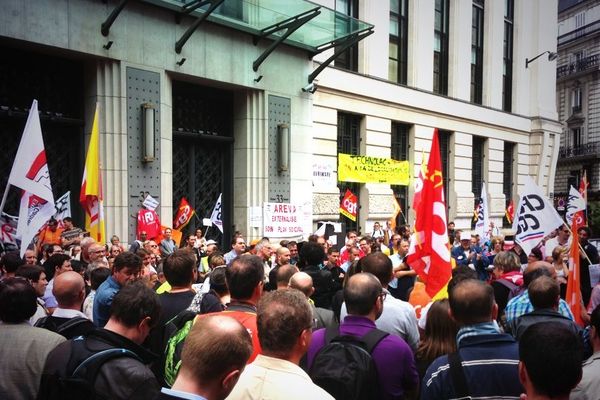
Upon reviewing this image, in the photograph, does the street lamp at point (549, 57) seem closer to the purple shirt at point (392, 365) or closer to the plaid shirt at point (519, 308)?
the plaid shirt at point (519, 308)

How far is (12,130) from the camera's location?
36.9 ft

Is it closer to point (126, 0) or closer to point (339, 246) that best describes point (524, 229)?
point (339, 246)

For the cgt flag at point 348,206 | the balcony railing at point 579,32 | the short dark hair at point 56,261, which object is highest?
the balcony railing at point 579,32

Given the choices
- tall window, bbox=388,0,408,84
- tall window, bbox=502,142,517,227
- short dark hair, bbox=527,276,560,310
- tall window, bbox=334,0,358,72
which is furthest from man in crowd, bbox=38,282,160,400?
tall window, bbox=502,142,517,227

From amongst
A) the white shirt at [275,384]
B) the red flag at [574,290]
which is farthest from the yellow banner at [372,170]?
the white shirt at [275,384]

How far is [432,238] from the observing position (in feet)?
20.5

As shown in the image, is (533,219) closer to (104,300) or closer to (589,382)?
(589,382)

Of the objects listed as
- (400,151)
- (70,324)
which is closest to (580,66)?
(400,151)

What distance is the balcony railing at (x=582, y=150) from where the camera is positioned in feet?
171

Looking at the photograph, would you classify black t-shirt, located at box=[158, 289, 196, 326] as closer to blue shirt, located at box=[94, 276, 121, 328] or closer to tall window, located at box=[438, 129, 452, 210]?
blue shirt, located at box=[94, 276, 121, 328]

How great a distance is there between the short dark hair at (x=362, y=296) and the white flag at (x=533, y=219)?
17.9ft

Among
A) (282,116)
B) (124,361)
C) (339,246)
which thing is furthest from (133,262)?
(282,116)

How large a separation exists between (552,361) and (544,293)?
2.01m

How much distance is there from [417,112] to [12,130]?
48.2 feet
